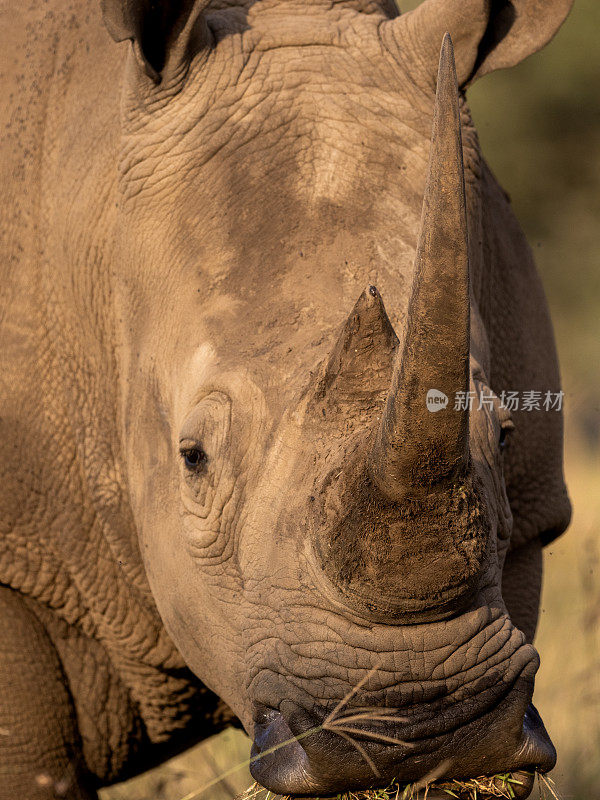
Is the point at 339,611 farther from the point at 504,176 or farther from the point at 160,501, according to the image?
the point at 504,176

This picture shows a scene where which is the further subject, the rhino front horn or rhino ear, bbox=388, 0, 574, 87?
rhino ear, bbox=388, 0, 574, 87

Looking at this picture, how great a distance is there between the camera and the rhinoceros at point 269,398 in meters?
2.79

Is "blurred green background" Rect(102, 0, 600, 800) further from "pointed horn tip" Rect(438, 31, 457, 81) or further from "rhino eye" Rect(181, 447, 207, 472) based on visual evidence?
"pointed horn tip" Rect(438, 31, 457, 81)

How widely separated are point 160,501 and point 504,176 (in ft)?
32.5

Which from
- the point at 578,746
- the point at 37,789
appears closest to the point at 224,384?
the point at 37,789

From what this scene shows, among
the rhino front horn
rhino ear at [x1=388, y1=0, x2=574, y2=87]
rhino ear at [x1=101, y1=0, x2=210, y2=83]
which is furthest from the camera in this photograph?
rhino ear at [x1=388, y1=0, x2=574, y2=87]

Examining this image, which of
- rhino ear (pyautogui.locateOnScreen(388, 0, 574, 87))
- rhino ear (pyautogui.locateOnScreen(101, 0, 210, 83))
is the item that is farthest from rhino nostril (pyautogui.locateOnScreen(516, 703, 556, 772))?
rhino ear (pyautogui.locateOnScreen(101, 0, 210, 83))

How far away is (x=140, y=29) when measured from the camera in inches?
139

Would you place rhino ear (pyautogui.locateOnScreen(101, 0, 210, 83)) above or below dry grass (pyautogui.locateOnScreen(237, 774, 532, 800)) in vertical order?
above

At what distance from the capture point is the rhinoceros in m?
2.79

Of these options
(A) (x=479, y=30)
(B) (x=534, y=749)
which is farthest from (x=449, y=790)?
(A) (x=479, y=30)

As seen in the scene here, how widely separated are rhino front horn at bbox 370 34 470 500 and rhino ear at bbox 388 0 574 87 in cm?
114

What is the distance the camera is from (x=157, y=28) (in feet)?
12.0

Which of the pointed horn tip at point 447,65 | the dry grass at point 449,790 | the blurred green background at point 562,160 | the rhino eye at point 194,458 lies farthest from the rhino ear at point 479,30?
the blurred green background at point 562,160
